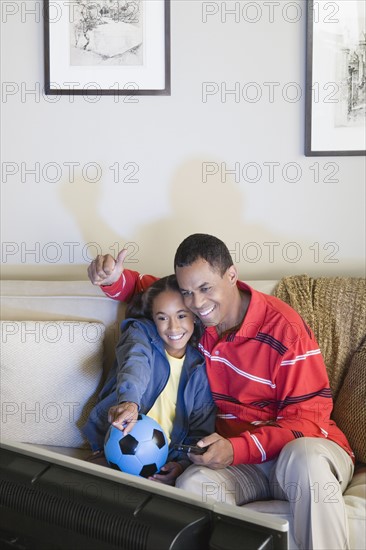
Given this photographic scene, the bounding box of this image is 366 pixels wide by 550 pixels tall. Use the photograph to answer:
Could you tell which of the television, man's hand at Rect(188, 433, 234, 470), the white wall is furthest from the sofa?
the television

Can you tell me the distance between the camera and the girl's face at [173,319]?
2098mm

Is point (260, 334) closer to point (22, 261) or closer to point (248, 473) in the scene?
point (248, 473)

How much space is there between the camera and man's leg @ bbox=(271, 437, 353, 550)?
1717 mm

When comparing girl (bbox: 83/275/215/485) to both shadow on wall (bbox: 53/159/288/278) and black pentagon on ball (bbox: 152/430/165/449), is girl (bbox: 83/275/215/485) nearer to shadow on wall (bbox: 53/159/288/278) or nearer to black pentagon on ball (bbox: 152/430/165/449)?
black pentagon on ball (bbox: 152/430/165/449)

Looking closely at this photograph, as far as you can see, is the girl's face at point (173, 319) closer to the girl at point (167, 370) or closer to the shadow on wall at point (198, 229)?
the girl at point (167, 370)

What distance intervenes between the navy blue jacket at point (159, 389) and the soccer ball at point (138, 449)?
0.71 ft

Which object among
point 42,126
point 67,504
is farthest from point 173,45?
point 67,504

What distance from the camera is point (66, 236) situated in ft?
8.79

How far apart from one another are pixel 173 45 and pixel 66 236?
845 millimetres

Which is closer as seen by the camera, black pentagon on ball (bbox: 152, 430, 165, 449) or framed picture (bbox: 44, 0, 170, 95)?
black pentagon on ball (bbox: 152, 430, 165, 449)

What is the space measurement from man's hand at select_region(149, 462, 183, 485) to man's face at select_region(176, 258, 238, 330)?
0.43m

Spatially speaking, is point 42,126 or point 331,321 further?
point 42,126

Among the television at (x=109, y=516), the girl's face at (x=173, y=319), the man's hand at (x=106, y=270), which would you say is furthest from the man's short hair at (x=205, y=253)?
the television at (x=109, y=516)

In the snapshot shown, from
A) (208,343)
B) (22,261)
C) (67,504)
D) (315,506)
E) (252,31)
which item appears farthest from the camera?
(22,261)
